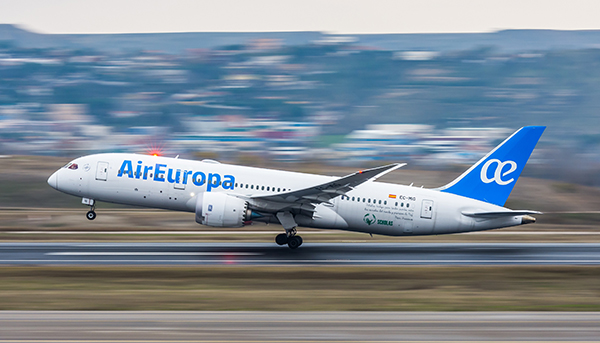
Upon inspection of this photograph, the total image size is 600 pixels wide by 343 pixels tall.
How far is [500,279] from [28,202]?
149 ft

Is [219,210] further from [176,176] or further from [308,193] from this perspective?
[308,193]

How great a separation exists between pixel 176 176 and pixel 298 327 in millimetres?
14316

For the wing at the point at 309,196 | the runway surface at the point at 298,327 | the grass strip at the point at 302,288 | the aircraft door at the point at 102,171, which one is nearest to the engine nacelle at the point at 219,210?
the wing at the point at 309,196

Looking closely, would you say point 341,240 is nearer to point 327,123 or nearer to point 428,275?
point 428,275

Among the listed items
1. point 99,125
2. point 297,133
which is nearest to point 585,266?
point 297,133

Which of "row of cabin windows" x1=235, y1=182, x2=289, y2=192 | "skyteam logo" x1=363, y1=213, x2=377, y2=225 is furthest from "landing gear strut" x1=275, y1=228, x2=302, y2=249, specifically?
"skyteam logo" x1=363, y1=213, x2=377, y2=225

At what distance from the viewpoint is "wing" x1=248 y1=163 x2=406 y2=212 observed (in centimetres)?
2531

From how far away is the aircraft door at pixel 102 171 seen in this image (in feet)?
89.1

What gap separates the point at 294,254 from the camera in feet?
82.9

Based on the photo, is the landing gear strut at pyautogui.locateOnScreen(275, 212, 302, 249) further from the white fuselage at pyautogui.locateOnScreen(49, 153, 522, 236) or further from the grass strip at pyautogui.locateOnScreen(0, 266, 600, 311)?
the grass strip at pyautogui.locateOnScreen(0, 266, 600, 311)

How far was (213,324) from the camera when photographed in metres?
13.9

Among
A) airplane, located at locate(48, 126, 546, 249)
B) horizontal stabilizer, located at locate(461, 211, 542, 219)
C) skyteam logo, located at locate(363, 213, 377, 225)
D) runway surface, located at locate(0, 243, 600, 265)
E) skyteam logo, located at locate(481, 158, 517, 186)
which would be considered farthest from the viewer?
skyteam logo, located at locate(481, 158, 517, 186)

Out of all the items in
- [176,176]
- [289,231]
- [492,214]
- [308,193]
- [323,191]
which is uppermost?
[176,176]


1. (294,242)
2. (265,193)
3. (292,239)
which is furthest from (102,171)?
(294,242)
